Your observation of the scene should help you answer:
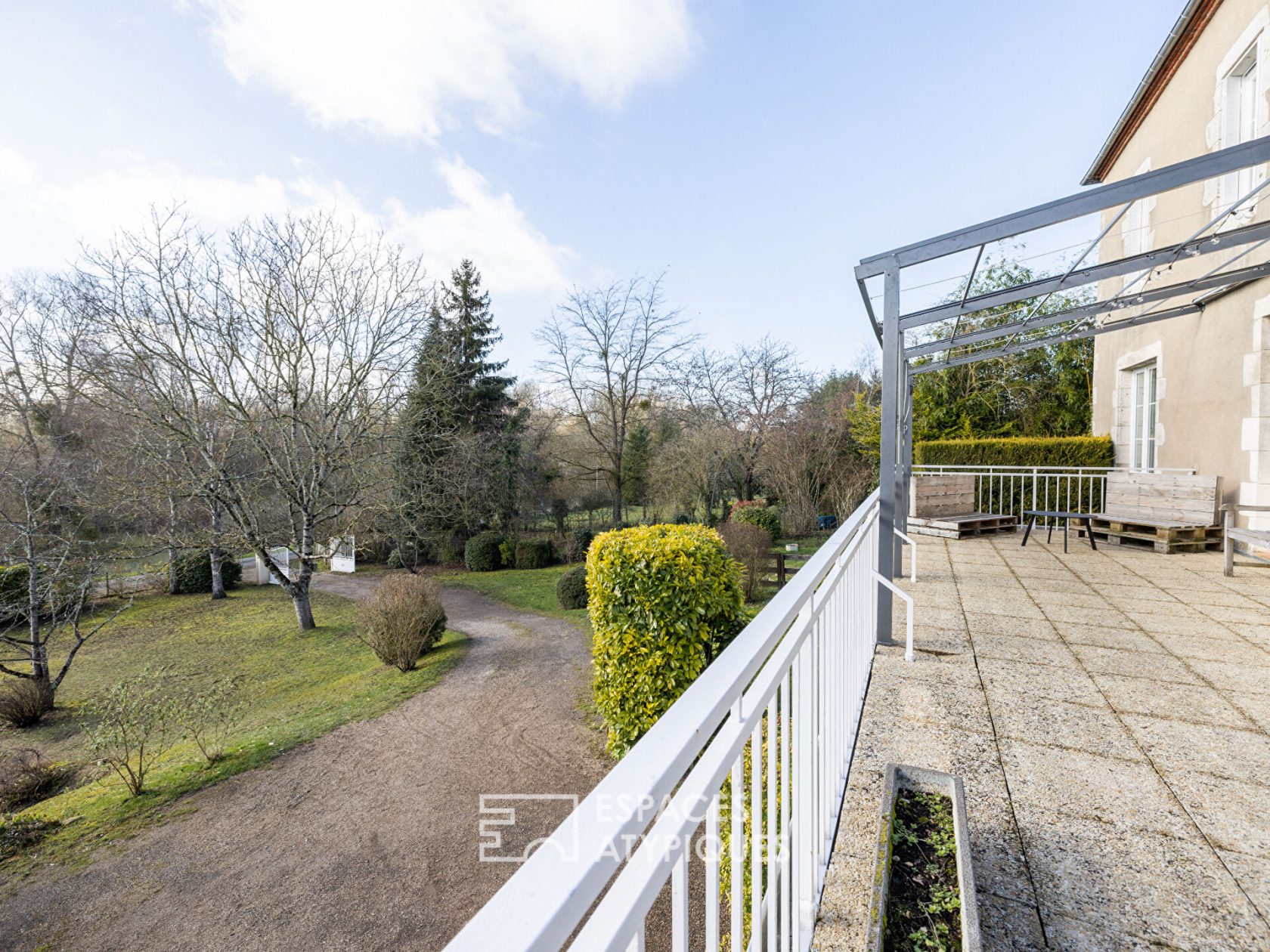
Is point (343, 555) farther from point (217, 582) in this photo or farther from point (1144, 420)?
point (1144, 420)

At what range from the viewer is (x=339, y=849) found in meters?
3.97

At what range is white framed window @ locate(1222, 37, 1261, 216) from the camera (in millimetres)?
5301

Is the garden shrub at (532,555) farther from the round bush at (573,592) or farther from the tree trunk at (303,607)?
the tree trunk at (303,607)

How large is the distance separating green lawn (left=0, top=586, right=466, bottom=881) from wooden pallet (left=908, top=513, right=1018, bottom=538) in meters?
6.77

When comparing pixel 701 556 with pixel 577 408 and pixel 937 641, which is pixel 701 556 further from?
pixel 577 408

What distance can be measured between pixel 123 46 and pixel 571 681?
10.3m

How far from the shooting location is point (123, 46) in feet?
23.7

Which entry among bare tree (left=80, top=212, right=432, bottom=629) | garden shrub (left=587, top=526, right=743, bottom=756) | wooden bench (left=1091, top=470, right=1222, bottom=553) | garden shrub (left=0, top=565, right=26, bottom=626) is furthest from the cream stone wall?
garden shrub (left=0, top=565, right=26, bottom=626)

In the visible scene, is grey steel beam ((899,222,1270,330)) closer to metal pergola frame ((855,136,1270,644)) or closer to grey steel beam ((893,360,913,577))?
metal pergola frame ((855,136,1270,644))

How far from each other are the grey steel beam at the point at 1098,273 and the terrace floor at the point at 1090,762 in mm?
2073

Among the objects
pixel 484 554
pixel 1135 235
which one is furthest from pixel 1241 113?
pixel 484 554

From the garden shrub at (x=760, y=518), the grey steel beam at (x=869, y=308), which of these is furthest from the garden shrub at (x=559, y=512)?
the grey steel beam at (x=869, y=308)

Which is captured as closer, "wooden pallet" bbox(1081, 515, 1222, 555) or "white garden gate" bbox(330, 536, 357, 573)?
"wooden pallet" bbox(1081, 515, 1222, 555)

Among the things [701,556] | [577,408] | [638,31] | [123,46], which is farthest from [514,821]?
[577,408]
